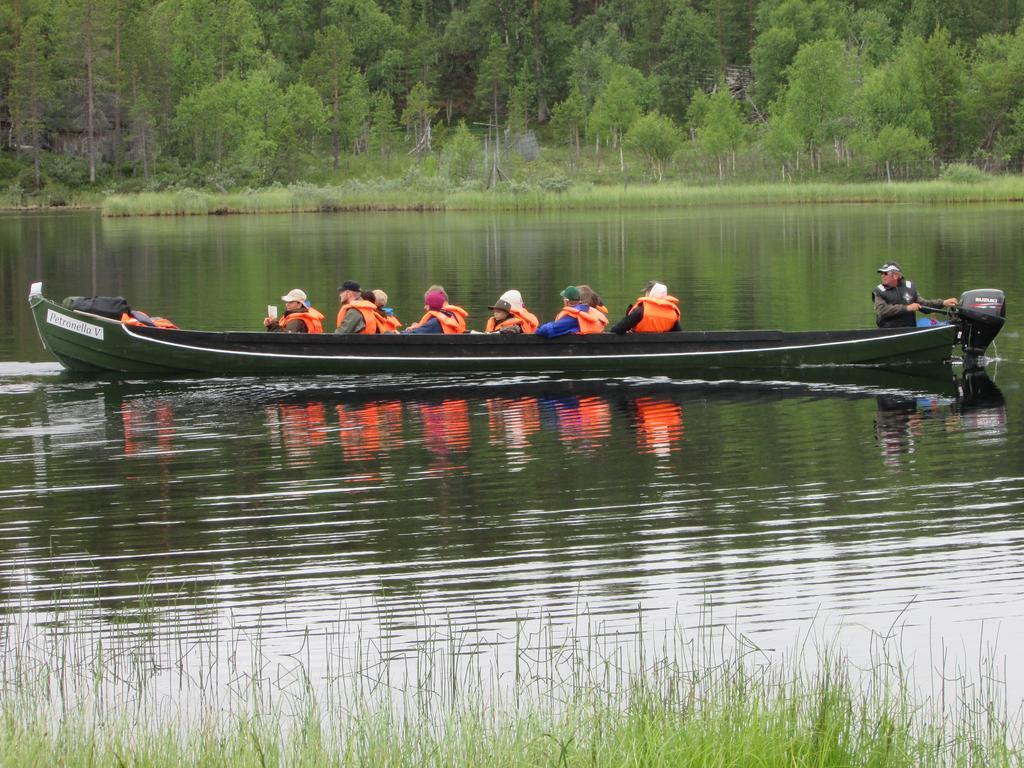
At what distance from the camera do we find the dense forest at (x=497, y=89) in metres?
85.2

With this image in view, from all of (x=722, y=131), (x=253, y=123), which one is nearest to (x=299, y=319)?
(x=722, y=131)

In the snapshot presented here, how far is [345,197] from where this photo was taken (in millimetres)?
79625

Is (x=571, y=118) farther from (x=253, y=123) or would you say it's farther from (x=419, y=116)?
(x=253, y=123)

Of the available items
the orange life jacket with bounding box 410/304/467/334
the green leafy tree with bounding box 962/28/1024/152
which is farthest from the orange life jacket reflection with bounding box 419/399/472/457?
the green leafy tree with bounding box 962/28/1024/152

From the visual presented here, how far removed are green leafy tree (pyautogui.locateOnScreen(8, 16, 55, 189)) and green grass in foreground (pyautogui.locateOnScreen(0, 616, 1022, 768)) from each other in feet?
296

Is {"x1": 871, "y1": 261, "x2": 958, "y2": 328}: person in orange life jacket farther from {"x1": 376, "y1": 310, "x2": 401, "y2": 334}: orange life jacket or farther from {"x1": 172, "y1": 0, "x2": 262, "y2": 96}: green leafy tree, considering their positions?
{"x1": 172, "y1": 0, "x2": 262, "y2": 96}: green leafy tree

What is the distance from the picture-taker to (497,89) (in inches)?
4407

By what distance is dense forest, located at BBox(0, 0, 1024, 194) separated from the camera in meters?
85.2

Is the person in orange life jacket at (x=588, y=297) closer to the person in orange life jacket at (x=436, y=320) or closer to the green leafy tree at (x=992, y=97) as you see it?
the person in orange life jacket at (x=436, y=320)

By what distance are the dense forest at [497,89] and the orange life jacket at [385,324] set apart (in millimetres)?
61679

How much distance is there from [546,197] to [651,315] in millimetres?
55173

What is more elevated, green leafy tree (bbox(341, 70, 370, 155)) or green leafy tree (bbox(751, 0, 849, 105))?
green leafy tree (bbox(751, 0, 849, 105))

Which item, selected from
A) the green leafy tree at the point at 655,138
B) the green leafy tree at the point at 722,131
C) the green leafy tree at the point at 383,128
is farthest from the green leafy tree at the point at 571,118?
the green leafy tree at the point at 722,131

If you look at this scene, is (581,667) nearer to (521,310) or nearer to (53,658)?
(53,658)
